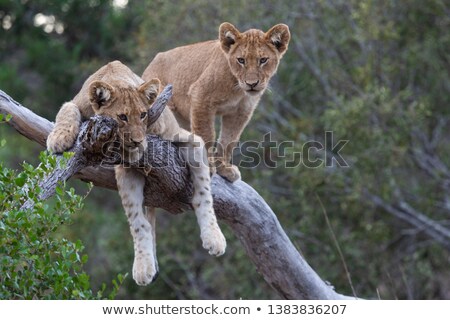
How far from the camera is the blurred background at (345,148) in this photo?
1178 cm

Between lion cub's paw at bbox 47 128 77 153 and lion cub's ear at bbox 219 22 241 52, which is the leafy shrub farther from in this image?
lion cub's ear at bbox 219 22 241 52

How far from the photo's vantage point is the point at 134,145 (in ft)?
16.4

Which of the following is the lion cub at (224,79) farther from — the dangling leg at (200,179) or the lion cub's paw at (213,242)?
the lion cub's paw at (213,242)

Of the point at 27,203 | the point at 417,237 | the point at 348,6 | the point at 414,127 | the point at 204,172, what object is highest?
the point at 27,203

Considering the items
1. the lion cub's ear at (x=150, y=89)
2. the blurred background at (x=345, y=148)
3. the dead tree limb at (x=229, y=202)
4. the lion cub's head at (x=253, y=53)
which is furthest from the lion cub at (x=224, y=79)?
the blurred background at (x=345, y=148)

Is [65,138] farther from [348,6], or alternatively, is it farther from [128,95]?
[348,6]

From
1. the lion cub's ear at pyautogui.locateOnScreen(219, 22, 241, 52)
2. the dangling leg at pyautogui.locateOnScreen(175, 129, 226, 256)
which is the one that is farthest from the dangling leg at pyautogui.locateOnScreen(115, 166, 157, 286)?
the lion cub's ear at pyautogui.locateOnScreen(219, 22, 241, 52)


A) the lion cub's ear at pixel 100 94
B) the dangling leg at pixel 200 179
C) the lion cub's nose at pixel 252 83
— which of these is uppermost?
the lion cub's ear at pixel 100 94

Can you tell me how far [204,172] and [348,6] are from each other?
7.48m

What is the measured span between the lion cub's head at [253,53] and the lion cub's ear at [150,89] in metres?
1.29

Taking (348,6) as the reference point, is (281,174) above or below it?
below
